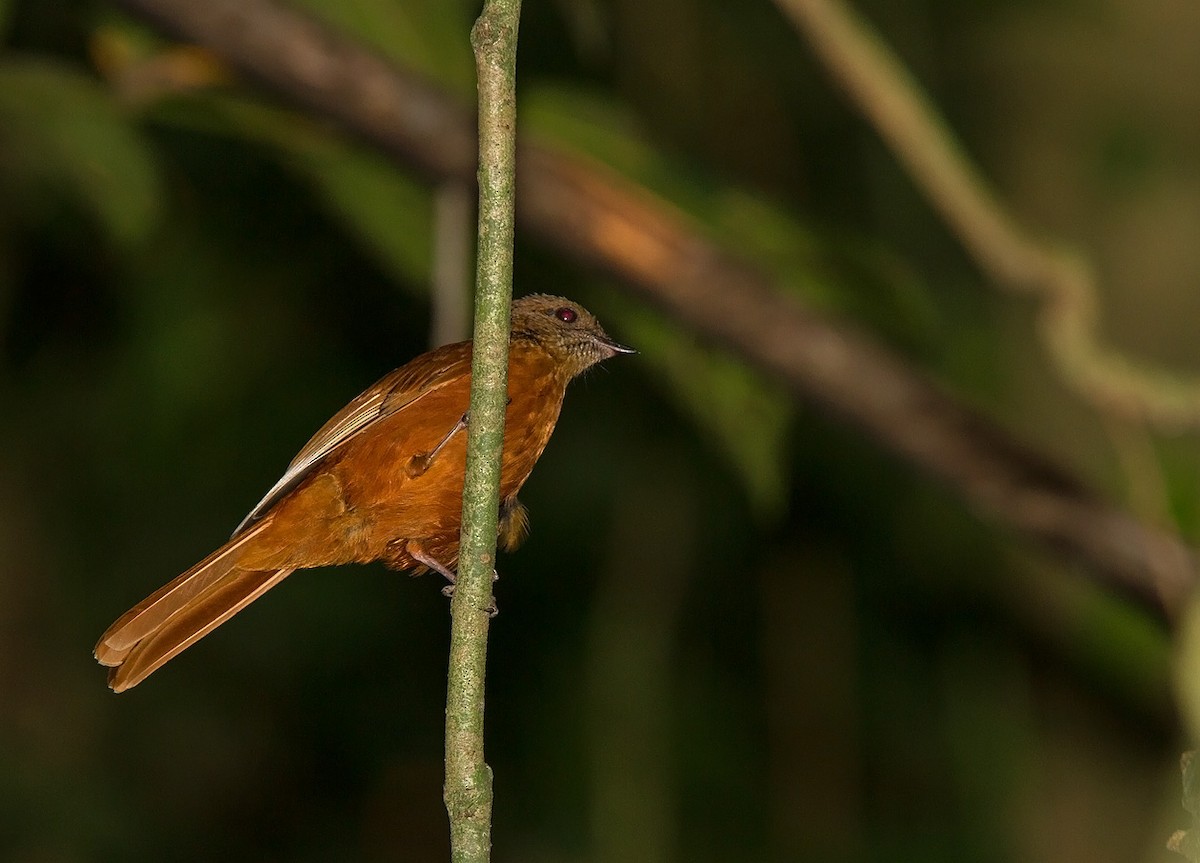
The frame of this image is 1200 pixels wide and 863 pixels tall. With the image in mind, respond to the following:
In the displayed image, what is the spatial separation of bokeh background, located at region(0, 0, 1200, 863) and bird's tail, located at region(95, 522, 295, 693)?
1291 mm

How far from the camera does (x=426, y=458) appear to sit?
237 centimetres

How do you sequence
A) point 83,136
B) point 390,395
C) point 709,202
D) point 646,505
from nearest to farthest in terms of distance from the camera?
1. point 390,395
2. point 83,136
3. point 709,202
4. point 646,505

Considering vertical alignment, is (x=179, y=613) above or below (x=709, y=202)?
below

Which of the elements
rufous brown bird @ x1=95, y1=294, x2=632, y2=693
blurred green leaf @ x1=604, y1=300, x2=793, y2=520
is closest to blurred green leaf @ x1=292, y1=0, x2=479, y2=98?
blurred green leaf @ x1=604, y1=300, x2=793, y2=520

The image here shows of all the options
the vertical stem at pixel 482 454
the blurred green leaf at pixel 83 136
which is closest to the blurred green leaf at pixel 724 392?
the blurred green leaf at pixel 83 136

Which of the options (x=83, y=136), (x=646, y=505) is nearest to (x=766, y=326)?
(x=646, y=505)

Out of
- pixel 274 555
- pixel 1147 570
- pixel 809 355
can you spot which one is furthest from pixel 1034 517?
pixel 274 555

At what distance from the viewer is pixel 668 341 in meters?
3.79

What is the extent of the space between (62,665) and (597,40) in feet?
12.2

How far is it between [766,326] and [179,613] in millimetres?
1675

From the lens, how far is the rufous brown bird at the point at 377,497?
238 cm

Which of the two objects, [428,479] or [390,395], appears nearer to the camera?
[428,479]

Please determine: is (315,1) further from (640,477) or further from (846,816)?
(846,816)

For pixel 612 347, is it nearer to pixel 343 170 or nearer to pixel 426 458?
pixel 426 458
